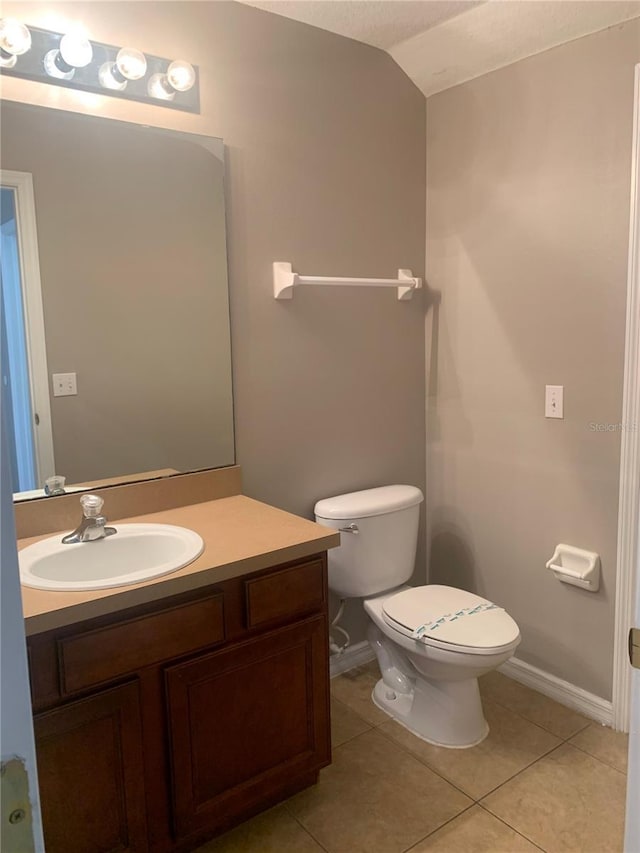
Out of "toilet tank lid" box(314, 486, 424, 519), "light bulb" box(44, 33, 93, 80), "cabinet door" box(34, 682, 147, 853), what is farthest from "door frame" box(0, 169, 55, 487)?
"toilet tank lid" box(314, 486, 424, 519)

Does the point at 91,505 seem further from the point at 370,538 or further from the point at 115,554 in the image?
the point at 370,538

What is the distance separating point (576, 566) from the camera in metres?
2.29

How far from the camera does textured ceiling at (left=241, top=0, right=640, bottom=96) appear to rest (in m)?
2.03

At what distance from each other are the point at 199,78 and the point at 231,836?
221 cm

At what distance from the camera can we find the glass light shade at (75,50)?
1690mm

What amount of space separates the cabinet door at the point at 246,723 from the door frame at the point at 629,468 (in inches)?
41.0

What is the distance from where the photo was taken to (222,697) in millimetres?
1660

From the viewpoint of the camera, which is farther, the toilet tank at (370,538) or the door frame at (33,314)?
the toilet tank at (370,538)

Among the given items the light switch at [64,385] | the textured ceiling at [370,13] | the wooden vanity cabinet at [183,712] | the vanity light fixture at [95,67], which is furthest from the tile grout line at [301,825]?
the textured ceiling at [370,13]

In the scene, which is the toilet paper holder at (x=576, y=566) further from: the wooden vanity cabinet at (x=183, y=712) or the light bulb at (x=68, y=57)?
the light bulb at (x=68, y=57)

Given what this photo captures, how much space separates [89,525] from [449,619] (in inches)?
46.3

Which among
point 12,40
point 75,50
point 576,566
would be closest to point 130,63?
point 75,50

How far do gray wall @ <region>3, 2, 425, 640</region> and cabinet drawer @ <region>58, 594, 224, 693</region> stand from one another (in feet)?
2.38

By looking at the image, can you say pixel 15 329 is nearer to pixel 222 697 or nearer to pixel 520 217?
pixel 222 697
